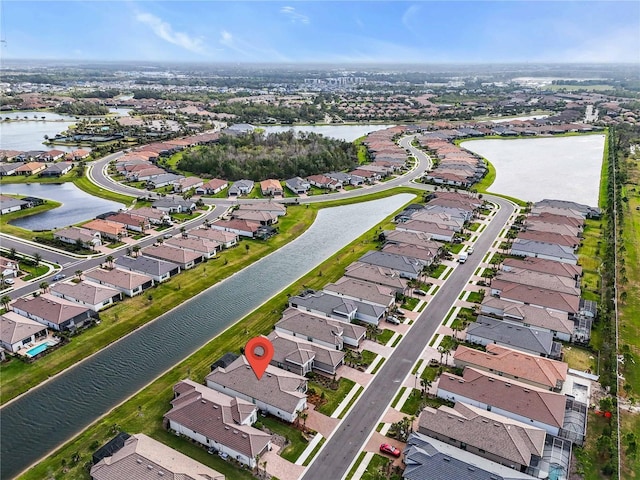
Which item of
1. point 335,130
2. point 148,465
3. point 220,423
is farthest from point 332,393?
point 335,130

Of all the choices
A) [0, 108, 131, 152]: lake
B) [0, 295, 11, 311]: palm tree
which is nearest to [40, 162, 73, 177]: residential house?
[0, 108, 131, 152]: lake

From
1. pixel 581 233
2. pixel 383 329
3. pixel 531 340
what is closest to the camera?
pixel 531 340

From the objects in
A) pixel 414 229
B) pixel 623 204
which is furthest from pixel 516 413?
pixel 623 204

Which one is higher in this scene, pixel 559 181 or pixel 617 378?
pixel 559 181

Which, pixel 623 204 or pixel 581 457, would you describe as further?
pixel 623 204

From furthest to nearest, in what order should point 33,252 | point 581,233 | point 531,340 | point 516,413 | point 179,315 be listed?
1. point 581,233
2. point 33,252
3. point 179,315
4. point 531,340
5. point 516,413

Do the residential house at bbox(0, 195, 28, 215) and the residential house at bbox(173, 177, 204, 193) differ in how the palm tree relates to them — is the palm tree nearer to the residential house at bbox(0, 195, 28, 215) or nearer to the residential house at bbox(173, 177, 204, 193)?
the residential house at bbox(0, 195, 28, 215)

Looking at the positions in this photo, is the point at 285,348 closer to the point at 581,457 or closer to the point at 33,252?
the point at 581,457
